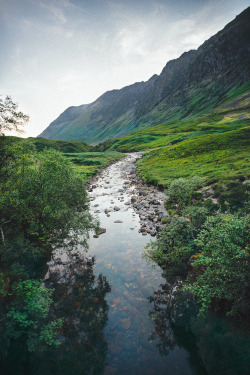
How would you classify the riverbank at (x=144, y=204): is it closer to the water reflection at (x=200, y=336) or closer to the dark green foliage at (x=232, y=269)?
the water reflection at (x=200, y=336)

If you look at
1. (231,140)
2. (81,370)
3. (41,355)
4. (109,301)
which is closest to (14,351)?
(41,355)

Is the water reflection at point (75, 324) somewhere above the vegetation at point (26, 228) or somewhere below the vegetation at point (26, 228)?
below

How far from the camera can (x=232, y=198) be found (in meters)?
18.9

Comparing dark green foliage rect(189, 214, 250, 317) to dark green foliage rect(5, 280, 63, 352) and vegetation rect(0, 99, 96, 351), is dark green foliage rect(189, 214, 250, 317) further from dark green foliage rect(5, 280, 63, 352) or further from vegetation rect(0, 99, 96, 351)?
vegetation rect(0, 99, 96, 351)

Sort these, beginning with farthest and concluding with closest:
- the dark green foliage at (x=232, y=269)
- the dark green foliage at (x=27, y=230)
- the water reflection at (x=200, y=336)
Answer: the dark green foliage at (x=27, y=230) → the dark green foliage at (x=232, y=269) → the water reflection at (x=200, y=336)

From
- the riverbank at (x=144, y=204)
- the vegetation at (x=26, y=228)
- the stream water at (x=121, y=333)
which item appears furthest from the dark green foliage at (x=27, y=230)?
the riverbank at (x=144, y=204)

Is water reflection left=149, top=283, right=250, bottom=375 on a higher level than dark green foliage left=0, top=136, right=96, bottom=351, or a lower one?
lower

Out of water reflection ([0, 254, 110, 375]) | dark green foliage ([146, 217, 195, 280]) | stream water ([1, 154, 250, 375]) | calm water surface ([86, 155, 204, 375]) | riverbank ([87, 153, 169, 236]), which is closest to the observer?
stream water ([1, 154, 250, 375])

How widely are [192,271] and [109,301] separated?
20.5 ft

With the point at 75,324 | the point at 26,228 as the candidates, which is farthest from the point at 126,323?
the point at 26,228

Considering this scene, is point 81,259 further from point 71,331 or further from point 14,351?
point 14,351

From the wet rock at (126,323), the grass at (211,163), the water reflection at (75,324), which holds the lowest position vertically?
the wet rock at (126,323)

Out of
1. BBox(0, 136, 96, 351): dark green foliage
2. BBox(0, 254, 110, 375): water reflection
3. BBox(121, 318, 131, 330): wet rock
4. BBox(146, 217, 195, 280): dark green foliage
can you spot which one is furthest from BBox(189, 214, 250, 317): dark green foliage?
BBox(0, 136, 96, 351): dark green foliage

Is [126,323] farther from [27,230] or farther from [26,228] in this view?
[26,228]
